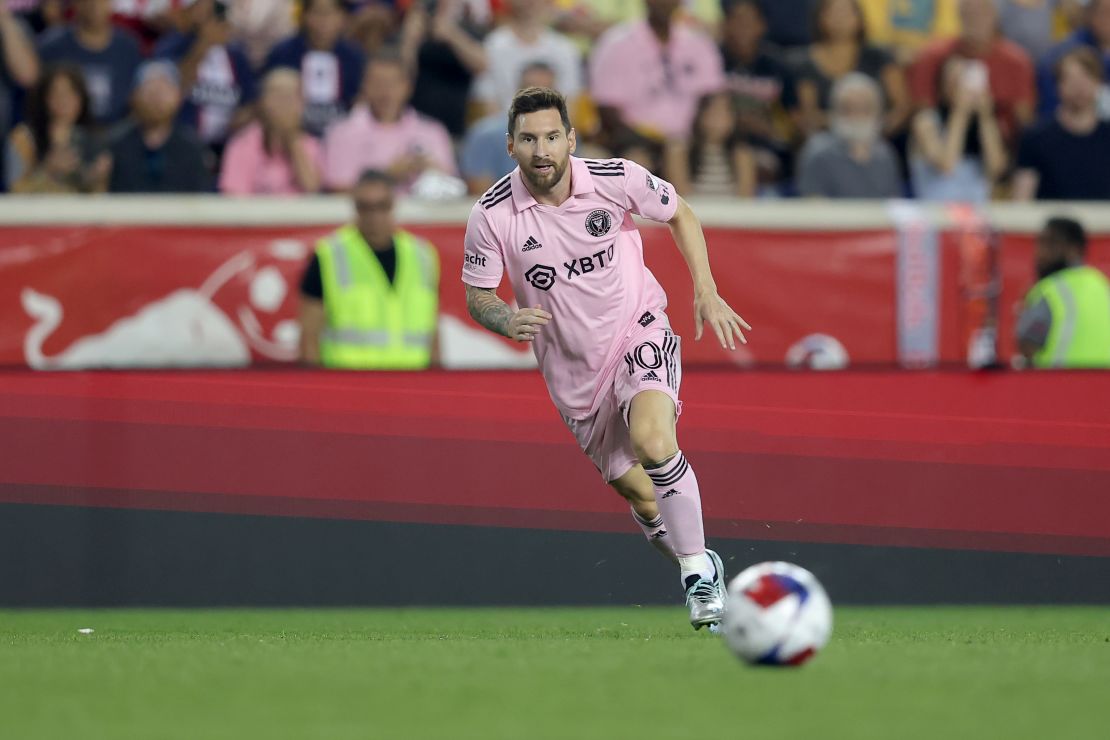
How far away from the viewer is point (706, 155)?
14.5m

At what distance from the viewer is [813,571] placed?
10977 mm

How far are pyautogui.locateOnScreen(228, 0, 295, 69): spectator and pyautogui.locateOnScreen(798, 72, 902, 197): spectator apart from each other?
4.28 metres

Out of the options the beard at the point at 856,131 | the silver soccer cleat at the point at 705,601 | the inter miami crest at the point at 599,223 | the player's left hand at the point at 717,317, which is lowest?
the silver soccer cleat at the point at 705,601

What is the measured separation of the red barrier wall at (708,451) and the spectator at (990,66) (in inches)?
198

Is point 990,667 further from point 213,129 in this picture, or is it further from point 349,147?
point 213,129

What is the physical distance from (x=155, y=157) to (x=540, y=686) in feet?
27.6

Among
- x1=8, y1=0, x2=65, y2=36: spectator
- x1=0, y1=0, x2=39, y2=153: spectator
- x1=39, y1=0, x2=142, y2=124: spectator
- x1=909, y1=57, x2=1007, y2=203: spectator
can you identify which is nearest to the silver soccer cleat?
x1=909, y1=57, x2=1007, y2=203: spectator

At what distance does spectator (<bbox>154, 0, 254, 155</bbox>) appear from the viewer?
14.5m

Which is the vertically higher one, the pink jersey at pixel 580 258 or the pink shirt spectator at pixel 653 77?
the pink shirt spectator at pixel 653 77

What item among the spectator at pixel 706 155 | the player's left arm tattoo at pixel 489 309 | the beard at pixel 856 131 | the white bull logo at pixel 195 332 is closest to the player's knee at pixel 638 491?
the player's left arm tattoo at pixel 489 309

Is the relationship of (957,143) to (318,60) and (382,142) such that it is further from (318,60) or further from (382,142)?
(318,60)

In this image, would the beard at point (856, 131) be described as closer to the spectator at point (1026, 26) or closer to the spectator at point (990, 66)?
the spectator at point (990, 66)

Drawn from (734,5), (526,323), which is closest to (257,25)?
(734,5)

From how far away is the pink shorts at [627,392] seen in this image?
8.41 metres
